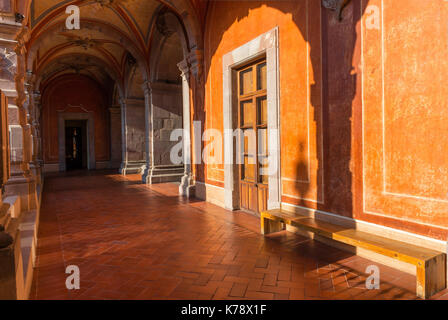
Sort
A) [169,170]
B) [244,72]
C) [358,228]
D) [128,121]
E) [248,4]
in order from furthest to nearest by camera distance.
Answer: [128,121], [169,170], [244,72], [248,4], [358,228]

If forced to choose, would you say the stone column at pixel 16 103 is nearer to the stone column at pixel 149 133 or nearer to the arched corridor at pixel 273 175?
the arched corridor at pixel 273 175

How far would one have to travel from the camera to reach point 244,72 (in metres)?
5.80

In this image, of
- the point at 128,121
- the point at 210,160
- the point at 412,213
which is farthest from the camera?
the point at 128,121

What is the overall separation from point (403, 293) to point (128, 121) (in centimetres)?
1294

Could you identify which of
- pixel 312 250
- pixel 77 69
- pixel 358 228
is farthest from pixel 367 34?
pixel 77 69

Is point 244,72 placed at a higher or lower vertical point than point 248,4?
lower

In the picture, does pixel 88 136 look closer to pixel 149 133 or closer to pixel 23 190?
pixel 149 133

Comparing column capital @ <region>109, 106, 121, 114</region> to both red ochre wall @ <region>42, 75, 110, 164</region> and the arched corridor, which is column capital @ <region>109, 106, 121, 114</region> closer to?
red ochre wall @ <region>42, 75, 110, 164</region>

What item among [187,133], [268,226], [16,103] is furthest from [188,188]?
[16,103]

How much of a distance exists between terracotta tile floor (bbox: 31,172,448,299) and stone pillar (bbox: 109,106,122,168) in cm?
1256

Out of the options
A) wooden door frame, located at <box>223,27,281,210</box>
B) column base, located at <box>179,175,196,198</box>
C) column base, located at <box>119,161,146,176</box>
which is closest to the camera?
wooden door frame, located at <box>223,27,281,210</box>

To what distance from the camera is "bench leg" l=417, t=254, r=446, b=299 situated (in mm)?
2420

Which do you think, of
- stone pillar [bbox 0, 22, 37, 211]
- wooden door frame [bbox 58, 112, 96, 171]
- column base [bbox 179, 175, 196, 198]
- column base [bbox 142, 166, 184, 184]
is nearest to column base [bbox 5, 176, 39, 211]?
stone pillar [bbox 0, 22, 37, 211]

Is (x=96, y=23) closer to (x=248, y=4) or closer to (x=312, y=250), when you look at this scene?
(x=248, y=4)
